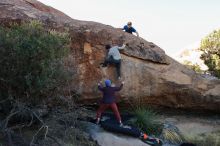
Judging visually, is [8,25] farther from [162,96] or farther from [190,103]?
[190,103]

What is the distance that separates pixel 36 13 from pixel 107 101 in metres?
4.97

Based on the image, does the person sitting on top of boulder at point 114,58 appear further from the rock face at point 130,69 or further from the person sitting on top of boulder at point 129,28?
the person sitting on top of boulder at point 129,28

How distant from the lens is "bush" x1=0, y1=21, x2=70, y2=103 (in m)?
15.0

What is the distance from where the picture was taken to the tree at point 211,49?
31.0 meters

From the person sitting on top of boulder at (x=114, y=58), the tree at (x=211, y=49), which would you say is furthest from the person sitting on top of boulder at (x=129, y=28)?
the tree at (x=211, y=49)

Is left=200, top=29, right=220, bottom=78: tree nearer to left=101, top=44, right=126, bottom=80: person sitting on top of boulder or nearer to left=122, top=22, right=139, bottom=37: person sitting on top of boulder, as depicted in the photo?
left=122, top=22, right=139, bottom=37: person sitting on top of boulder

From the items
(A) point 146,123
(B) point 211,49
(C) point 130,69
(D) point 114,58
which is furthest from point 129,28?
(B) point 211,49

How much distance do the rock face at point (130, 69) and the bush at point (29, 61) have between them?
310 cm

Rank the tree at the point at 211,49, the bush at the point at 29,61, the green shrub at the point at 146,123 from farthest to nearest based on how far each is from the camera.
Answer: the tree at the point at 211,49 < the green shrub at the point at 146,123 < the bush at the point at 29,61

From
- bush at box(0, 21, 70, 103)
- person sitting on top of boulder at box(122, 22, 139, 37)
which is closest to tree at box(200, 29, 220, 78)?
person sitting on top of boulder at box(122, 22, 139, 37)

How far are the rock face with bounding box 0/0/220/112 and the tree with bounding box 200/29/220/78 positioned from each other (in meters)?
9.46

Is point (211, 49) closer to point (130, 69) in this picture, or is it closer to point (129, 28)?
point (129, 28)

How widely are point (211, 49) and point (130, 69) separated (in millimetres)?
13551

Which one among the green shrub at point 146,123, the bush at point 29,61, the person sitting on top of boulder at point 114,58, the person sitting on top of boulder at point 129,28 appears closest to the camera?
the bush at point 29,61
